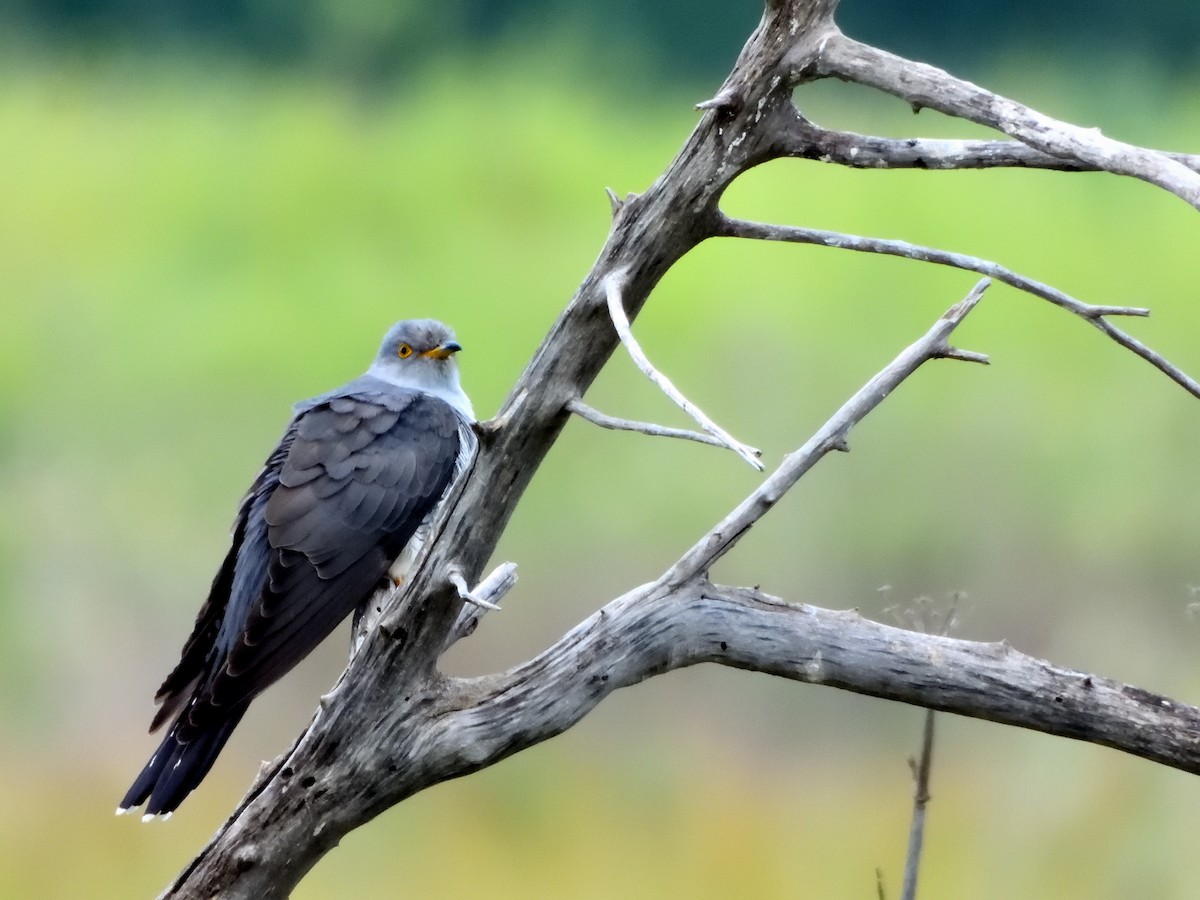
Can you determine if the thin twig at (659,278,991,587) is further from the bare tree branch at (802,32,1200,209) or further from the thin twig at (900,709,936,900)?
the thin twig at (900,709,936,900)

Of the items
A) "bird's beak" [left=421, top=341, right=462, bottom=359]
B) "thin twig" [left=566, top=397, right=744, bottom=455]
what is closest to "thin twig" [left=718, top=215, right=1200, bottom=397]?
"thin twig" [left=566, top=397, right=744, bottom=455]

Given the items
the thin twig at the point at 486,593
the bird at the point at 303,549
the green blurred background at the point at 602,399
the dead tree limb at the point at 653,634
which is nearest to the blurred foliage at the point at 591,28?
the green blurred background at the point at 602,399

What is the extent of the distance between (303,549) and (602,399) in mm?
1318

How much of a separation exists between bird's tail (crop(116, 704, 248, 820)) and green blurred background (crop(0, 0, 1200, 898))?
1091mm

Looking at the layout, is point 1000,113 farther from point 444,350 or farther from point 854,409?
point 444,350

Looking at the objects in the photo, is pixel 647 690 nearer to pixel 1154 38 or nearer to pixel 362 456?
pixel 362 456

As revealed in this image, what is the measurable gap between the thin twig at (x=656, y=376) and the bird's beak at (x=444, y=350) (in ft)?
4.78

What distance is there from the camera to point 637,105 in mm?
3957

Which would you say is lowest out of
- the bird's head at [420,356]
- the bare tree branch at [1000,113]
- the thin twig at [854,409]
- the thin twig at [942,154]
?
the bird's head at [420,356]

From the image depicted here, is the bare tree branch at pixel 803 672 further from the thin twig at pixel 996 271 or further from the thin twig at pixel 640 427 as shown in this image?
the thin twig at pixel 996 271

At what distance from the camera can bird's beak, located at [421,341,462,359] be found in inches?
120

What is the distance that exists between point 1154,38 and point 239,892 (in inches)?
138

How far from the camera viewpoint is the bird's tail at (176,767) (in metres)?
2.22

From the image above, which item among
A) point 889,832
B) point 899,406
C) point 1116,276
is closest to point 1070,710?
point 889,832
